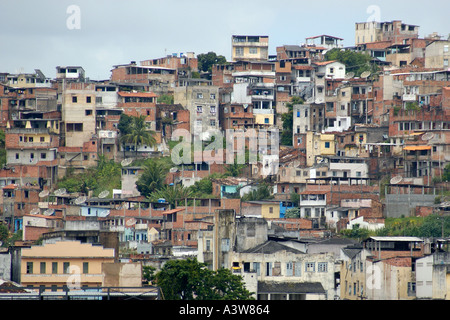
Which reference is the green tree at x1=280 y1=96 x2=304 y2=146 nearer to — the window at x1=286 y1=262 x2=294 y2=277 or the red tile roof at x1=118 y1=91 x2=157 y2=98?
the red tile roof at x1=118 y1=91 x2=157 y2=98

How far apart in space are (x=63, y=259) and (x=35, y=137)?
31.1 meters

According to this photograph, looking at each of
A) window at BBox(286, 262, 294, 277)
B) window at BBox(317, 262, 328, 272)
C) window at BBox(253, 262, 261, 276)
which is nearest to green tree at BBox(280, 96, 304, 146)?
window at BBox(317, 262, 328, 272)

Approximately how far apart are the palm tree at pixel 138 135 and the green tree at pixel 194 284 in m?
34.7

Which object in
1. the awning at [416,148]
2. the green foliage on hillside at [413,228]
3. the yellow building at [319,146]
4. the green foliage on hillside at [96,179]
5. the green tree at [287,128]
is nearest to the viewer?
the green foliage on hillside at [413,228]

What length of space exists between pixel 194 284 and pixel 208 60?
2225 inches

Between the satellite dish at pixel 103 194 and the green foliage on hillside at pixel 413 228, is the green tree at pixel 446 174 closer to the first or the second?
the green foliage on hillside at pixel 413 228

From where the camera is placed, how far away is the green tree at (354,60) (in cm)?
9238

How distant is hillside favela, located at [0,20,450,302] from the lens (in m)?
49.5

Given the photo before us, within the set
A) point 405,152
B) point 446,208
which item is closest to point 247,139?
point 405,152

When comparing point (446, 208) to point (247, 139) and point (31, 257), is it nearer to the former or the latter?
point (247, 139)

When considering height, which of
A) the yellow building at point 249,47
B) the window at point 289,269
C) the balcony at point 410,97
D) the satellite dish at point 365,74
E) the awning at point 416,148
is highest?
the yellow building at point 249,47

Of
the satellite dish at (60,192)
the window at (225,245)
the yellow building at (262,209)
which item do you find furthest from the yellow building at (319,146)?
the window at (225,245)

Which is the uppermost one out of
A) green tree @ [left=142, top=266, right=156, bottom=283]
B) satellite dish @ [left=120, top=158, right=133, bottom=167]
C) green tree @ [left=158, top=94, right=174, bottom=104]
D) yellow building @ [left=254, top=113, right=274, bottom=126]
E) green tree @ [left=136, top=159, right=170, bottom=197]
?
green tree @ [left=158, top=94, right=174, bottom=104]

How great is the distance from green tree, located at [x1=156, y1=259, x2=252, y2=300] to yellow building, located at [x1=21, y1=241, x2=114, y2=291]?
4.19 metres
